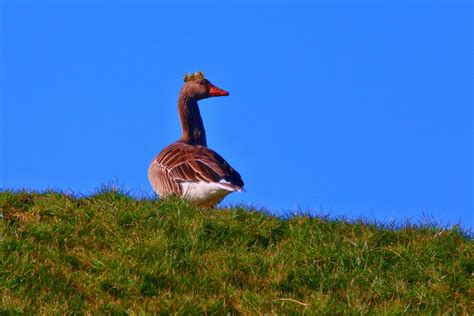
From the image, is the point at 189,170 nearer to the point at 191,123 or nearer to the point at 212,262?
the point at 191,123

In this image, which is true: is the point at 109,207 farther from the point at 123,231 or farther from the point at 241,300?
the point at 241,300

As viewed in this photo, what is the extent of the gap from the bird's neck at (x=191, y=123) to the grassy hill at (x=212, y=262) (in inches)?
183

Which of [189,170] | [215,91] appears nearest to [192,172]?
[189,170]

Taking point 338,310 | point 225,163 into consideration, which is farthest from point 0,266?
point 225,163

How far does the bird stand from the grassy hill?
5.13 feet

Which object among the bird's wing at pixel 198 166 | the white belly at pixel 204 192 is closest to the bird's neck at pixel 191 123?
the bird's wing at pixel 198 166

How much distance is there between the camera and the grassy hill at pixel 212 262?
10.5 metres

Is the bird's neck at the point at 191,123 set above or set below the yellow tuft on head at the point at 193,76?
below

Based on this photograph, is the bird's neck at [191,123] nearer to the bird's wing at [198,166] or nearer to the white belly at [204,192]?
the bird's wing at [198,166]

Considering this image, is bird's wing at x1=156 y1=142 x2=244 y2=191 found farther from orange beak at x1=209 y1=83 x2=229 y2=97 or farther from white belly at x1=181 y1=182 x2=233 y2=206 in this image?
orange beak at x1=209 y1=83 x2=229 y2=97

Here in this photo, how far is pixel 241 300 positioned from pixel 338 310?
3.83 feet

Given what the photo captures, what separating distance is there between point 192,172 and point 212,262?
363 cm

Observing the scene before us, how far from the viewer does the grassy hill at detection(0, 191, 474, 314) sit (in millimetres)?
10500

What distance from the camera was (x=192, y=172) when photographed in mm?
14883
